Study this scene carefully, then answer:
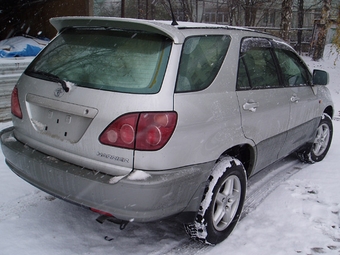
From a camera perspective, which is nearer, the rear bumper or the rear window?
the rear bumper

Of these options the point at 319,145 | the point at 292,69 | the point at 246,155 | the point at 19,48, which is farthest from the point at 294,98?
the point at 19,48

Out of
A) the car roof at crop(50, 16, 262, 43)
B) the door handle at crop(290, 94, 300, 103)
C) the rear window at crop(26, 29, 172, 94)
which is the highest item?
the car roof at crop(50, 16, 262, 43)

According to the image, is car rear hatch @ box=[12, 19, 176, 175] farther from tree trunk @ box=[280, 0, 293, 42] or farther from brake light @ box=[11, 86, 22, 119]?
tree trunk @ box=[280, 0, 293, 42]

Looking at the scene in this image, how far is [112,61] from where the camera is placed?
2.58 metres

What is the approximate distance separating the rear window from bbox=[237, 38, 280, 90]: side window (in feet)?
2.97

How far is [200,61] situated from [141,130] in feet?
2.62

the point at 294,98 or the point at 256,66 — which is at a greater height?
the point at 256,66

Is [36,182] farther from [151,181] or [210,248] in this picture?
[210,248]

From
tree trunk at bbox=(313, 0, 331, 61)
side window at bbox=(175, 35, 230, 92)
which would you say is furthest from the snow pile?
tree trunk at bbox=(313, 0, 331, 61)

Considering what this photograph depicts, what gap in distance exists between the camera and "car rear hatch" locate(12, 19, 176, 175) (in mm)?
2367

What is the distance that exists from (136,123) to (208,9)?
3493 cm

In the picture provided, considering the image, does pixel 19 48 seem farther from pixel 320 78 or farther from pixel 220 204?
pixel 220 204

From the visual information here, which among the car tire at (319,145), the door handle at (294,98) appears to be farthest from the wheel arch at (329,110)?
the door handle at (294,98)

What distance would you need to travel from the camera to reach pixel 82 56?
274 cm
